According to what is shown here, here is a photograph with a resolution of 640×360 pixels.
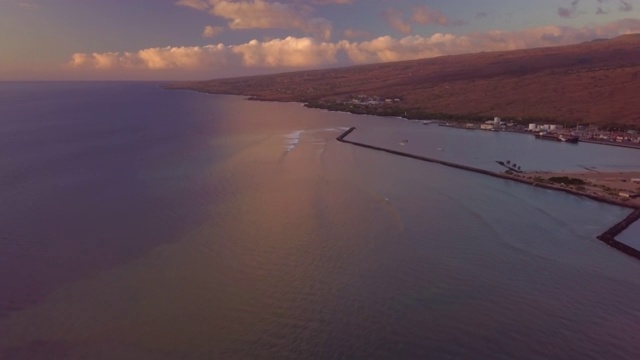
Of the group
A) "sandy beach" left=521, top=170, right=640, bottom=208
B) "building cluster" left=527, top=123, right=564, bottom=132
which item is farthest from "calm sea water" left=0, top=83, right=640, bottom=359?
"building cluster" left=527, top=123, right=564, bottom=132

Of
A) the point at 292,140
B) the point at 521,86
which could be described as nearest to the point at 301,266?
the point at 292,140

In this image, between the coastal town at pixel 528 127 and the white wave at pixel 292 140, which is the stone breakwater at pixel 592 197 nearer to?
the white wave at pixel 292 140

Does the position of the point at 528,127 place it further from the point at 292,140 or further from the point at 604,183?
the point at 292,140

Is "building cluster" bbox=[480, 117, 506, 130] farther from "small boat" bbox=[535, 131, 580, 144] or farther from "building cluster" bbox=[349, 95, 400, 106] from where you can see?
"building cluster" bbox=[349, 95, 400, 106]

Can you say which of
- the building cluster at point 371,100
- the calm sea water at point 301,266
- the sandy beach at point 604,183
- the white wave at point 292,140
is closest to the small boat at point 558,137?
the sandy beach at point 604,183

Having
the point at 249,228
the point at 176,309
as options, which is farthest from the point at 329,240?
the point at 176,309

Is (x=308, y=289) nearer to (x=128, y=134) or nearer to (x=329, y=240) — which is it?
(x=329, y=240)
